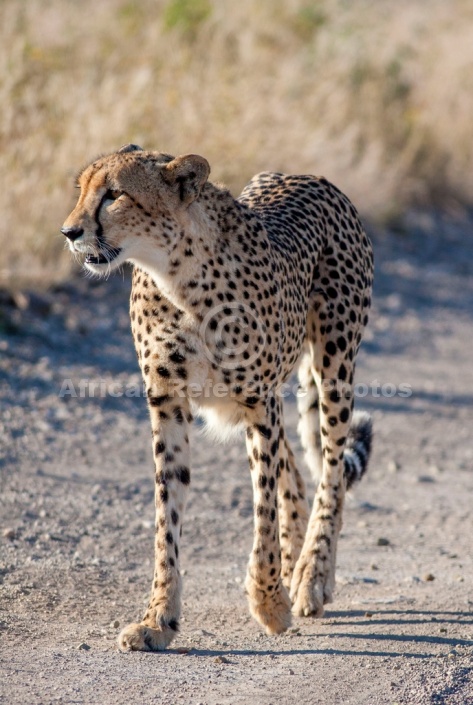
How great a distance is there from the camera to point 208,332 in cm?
365

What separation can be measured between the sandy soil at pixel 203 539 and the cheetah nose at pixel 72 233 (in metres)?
1.18

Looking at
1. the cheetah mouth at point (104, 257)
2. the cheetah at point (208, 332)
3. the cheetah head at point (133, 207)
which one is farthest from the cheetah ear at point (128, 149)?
the cheetah mouth at point (104, 257)

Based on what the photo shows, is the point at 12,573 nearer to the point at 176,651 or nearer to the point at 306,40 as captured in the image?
the point at 176,651

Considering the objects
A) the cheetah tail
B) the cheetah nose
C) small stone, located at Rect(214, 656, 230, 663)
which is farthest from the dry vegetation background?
small stone, located at Rect(214, 656, 230, 663)

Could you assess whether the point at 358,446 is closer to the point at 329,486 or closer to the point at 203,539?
the point at 329,486

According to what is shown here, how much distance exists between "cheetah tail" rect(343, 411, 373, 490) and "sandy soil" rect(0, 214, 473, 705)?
1.05ft

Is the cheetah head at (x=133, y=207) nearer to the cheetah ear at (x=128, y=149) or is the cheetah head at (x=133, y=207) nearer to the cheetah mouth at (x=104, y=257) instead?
the cheetah mouth at (x=104, y=257)

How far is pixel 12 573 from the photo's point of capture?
405 cm

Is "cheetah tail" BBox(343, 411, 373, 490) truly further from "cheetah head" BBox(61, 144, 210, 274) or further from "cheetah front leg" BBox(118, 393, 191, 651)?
"cheetah head" BBox(61, 144, 210, 274)

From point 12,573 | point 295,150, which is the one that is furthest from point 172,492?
point 295,150

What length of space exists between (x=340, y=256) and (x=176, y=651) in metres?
1.69

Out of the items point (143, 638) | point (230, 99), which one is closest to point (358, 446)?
point (143, 638)

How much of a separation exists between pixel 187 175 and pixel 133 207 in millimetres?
201

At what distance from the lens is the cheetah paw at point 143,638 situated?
11.3ft
